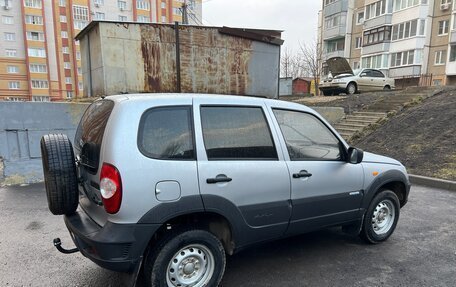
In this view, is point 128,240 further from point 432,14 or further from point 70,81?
point 70,81

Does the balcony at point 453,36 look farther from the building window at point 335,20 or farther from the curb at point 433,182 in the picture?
the curb at point 433,182

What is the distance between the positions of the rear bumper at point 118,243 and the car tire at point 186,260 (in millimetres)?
147

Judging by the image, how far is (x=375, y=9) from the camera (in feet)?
125

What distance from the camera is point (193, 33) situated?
8.62 m

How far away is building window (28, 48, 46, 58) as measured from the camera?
53062 mm

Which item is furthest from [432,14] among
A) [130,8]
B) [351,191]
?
[130,8]

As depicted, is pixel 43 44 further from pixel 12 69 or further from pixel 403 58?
pixel 403 58

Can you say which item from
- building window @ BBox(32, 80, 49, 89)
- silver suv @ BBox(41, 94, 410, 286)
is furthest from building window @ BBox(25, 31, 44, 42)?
silver suv @ BBox(41, 94, 410, 286)

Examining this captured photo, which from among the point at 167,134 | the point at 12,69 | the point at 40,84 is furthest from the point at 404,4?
the point at 12,69

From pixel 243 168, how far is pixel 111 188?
3.58 ft

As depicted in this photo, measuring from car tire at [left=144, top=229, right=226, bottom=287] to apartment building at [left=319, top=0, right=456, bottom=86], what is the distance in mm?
37081

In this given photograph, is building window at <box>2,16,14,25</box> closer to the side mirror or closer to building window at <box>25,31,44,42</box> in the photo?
building window at <box>25,31,44,42</box>

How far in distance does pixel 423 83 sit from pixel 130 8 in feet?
160

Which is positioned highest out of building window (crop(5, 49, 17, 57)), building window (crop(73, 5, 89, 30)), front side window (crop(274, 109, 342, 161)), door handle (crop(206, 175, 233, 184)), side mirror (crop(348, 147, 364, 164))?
building window (crop(73, 5, 89, 30))
